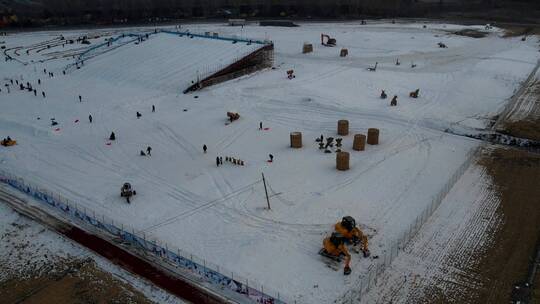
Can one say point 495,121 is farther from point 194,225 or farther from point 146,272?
point 146,272

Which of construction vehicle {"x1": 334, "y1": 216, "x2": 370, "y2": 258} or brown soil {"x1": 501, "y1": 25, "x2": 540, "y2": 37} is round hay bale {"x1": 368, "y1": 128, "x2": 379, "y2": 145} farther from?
brown soil {"x1": 501, "y1": 25, "x2": 540, "y2": 37}

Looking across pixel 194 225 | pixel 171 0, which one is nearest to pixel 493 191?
pixel 194 225

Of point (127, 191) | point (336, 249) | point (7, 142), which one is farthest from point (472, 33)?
point (7, 142)

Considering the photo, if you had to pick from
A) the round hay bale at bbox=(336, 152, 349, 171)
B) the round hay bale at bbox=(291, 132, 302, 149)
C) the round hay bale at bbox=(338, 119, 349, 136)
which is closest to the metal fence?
the round hay bale at bbox=(336, 152, 349, 171)

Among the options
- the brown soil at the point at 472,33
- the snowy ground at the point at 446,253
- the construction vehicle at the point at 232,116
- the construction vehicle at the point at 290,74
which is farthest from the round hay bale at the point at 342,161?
the brown soil at the point at 472,33

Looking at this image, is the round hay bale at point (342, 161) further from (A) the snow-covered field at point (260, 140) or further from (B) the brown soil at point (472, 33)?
(B) the brown soil at point (472, 33)

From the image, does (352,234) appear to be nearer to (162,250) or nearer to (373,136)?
(162,250)

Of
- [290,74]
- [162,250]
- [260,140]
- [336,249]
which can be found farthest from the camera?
[290,74]
